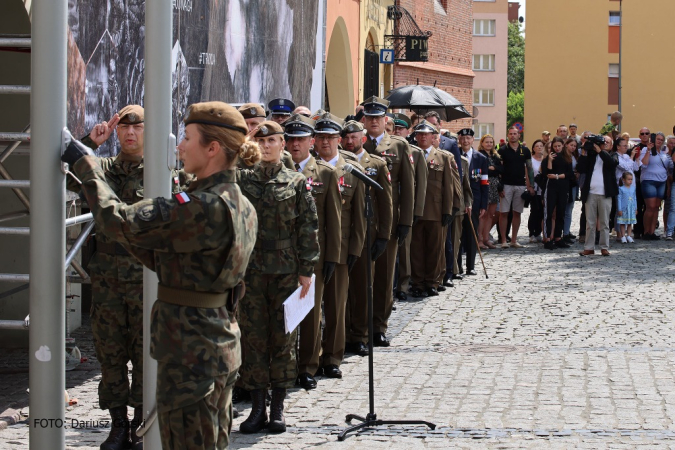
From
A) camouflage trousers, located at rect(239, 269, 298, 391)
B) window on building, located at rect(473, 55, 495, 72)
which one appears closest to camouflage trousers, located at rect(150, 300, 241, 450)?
camouflage trousers, located at rect(239, 269, 298, 391)

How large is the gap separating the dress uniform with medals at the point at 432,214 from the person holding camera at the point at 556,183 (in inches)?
242

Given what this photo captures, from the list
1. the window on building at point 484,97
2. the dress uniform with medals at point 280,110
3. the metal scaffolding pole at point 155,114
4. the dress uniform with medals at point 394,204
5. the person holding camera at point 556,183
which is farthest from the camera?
the window on building at point 484,97

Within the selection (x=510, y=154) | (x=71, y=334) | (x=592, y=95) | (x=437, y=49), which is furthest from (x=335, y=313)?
(x=592, y=95)

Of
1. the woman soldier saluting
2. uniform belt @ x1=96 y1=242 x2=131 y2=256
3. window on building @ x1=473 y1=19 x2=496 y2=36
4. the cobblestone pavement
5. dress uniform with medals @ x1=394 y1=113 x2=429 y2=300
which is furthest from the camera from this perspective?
window on building @ x1=473 y1=19 x2=496 y2=36

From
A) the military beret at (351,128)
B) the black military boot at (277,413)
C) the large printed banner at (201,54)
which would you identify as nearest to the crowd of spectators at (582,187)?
the large printed banner at (201,54)

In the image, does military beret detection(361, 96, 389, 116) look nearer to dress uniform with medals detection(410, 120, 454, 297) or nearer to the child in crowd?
dress uniform with medals detection(410, 120, 454, 297)

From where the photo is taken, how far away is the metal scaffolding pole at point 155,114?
15.8 ft

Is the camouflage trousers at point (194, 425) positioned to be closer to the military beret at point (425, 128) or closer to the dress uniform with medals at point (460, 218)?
the military beret at point (425, 128)

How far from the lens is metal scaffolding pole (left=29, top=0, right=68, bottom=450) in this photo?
402 cm

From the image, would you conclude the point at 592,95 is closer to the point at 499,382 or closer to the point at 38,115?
the point at 499,382

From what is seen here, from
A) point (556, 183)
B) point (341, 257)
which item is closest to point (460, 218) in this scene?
point (556, 183)

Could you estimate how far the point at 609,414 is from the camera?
7.23 meters

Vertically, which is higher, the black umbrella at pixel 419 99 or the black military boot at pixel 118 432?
the black umbrella at pixel 419 99

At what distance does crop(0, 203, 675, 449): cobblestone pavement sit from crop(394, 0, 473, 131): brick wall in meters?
18.1
